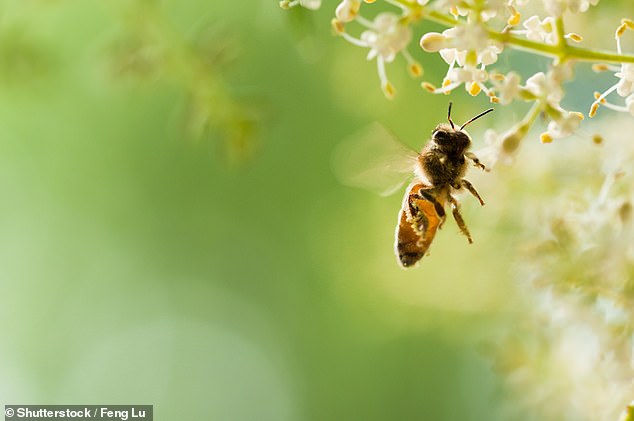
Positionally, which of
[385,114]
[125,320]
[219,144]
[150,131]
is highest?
[150,131]

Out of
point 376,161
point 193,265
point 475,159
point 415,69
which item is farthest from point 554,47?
point 193,265

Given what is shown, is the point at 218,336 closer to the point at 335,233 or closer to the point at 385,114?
the point at 335,233

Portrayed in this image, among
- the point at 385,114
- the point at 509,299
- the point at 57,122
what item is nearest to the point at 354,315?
the point at 385,114

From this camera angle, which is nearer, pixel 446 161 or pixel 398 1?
pixel 398 1

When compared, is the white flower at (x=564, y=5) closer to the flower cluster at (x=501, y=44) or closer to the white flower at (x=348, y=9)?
the flower cluster at (x=501, y=44)

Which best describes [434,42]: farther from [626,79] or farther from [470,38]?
[626,79]

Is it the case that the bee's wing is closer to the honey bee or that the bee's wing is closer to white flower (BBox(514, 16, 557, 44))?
the honey bee

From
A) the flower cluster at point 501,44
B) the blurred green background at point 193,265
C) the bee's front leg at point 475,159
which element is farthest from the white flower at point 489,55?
the blurred green background at point 193,265
